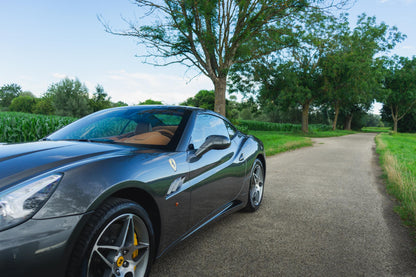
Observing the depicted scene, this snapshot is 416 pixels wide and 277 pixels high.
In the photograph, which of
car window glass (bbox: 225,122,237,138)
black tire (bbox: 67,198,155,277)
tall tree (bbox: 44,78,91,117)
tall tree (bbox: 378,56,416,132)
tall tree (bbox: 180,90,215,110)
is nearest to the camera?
black tire (bbox: 67,198,155,277)

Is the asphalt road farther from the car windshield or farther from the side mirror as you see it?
the car windshield

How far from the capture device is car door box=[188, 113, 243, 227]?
2570mm

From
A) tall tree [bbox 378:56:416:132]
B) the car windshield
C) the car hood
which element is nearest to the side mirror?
the car windshield

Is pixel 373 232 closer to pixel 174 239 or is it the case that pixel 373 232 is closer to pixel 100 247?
pixel 174 239

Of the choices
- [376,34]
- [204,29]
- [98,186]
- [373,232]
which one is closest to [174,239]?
[98,186]

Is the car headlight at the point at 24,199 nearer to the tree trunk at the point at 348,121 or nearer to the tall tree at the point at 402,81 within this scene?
the tall tree at the point at 402,81

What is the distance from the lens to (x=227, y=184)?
3.18 m

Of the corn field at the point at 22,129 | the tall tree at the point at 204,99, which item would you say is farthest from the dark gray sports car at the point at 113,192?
the tall tree at the point at 204,99

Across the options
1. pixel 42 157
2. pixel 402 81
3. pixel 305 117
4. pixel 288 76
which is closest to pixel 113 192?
pixel 42 157

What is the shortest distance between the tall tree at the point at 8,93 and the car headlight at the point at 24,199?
148 meters

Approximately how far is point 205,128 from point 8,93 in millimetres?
152839

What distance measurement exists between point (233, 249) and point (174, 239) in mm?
774

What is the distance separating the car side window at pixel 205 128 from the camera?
2851 millimetres

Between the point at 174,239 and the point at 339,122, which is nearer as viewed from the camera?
the point at 174,239
